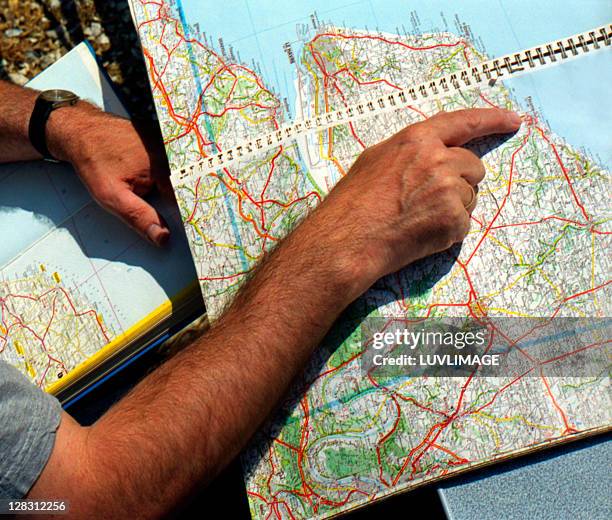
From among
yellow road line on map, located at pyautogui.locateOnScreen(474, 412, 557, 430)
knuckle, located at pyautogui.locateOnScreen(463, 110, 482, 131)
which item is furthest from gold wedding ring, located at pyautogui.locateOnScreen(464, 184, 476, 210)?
yellow road line on map, located at pyautogui.locateOnScreen(474, 412, 557, 430)

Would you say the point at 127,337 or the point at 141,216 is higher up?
the point at 141,216

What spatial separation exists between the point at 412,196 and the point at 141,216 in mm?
592

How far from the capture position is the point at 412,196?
3.24ft

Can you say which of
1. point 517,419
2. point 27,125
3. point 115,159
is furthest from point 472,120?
point 27,125

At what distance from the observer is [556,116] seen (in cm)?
103

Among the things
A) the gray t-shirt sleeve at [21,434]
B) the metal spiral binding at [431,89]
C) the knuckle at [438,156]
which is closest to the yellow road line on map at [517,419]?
the knuckle at [438,156]

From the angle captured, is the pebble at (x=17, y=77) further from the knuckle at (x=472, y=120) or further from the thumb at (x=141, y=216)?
the knuckle at (x=472, y=120)

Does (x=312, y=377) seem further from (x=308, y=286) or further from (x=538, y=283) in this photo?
(x=538, y=283)

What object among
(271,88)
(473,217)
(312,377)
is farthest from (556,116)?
(312,377)

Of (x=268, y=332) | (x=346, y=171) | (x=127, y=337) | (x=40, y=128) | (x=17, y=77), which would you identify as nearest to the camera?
(x=268, y=332)

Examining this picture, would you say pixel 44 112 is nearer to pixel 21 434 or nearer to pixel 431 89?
pixel 21 434

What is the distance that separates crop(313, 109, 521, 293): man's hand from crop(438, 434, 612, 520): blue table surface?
395 millimetres

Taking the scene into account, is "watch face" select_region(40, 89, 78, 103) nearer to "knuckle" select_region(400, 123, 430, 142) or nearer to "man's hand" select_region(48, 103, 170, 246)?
"man's hand" select_region(48, 103, 170, 246)

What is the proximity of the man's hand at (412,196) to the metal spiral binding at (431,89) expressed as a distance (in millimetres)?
→ 85
